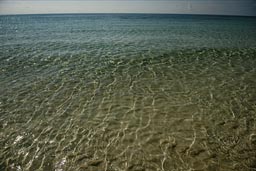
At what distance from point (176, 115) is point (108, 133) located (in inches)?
124

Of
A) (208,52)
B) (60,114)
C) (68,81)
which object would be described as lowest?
(60,114)

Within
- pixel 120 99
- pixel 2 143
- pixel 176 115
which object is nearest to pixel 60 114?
pixel 2 143

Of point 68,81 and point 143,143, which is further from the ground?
point 68,81

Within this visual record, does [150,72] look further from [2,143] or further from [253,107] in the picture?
[2,143]

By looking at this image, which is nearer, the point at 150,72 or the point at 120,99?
the point at 120,99

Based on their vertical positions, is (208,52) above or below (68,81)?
above

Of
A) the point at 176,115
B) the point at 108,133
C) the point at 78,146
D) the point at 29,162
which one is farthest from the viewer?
the point at 176,115

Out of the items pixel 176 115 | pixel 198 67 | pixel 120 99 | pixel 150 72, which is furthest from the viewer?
pixel 198 67

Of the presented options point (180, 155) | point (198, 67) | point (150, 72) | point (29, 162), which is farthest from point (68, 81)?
point (198, 67)

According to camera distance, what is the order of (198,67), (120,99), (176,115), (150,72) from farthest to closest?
(198,67)
(150,72)
(120,99)
(176,115)

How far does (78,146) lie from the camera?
22.1 ft

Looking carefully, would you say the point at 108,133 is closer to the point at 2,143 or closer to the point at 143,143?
the point at 143,143

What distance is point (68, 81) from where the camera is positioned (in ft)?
39.9

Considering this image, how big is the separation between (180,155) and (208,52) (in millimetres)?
15735
